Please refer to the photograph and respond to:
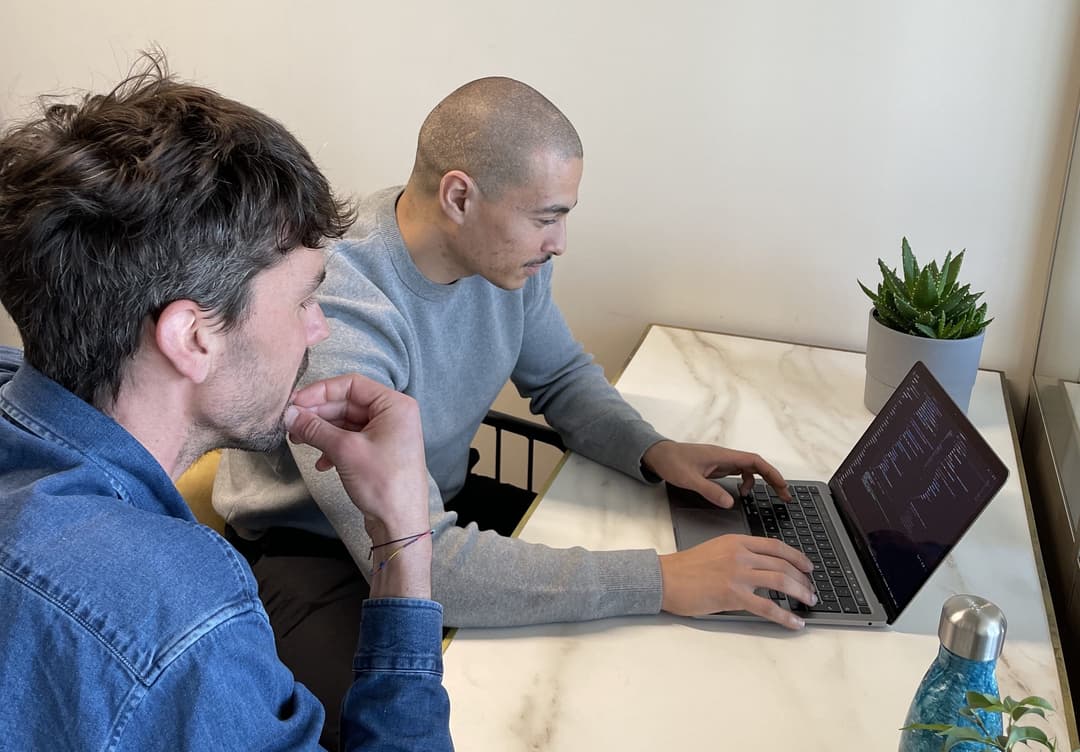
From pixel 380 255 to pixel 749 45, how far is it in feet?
2.88

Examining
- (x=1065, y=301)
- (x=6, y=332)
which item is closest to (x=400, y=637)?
(x=1065, y=301)

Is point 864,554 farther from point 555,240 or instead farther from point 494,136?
point 494,136

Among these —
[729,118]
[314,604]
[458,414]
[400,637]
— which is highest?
[729,118]

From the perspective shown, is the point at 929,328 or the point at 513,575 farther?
the point at 929,328

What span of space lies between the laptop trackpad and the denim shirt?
651 mm

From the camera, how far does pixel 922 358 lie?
5.18ft

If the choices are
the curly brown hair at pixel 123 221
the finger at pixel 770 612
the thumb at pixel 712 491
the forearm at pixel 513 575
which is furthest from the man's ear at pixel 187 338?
the thumb at pixel 712 491

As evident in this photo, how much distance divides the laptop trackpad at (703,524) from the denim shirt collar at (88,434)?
2.34 ft

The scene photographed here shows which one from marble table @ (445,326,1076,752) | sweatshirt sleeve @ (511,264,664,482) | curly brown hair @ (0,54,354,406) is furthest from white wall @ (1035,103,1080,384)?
curly brown hair @ (0,54,354,406)

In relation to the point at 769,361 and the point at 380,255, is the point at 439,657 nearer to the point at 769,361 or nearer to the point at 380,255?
the point at 380,255

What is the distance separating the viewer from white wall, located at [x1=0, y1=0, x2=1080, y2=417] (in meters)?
1.81

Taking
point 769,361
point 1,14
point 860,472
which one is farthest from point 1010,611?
point 1,14

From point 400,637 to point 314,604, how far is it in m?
0.45

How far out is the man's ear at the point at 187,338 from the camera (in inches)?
31.3
